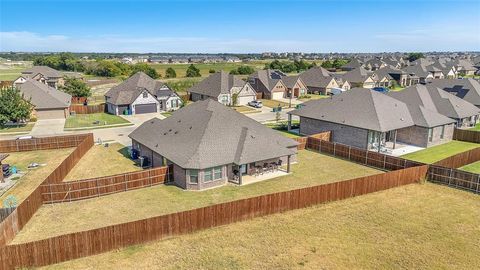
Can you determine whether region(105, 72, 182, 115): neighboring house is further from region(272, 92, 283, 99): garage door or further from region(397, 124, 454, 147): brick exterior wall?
region(397, 124, 454, 147): brick exterior wall

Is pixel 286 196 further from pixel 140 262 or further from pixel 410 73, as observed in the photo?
pixel 410 73

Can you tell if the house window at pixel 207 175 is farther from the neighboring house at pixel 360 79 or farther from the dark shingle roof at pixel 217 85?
the neighboring house at pixel 360 79

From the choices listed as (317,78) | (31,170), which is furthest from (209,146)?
(317,78)

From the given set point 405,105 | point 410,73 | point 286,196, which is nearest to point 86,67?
point 410,73

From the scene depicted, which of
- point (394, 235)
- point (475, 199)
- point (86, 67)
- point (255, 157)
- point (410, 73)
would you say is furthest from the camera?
point (86, 67)

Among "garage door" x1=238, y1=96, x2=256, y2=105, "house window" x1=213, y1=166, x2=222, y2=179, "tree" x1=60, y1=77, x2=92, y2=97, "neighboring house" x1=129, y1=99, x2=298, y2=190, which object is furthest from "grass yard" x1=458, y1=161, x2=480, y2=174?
"tree" x1=60, y1=77, x2=92, y2=97

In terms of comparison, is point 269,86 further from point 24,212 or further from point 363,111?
point 24,212
